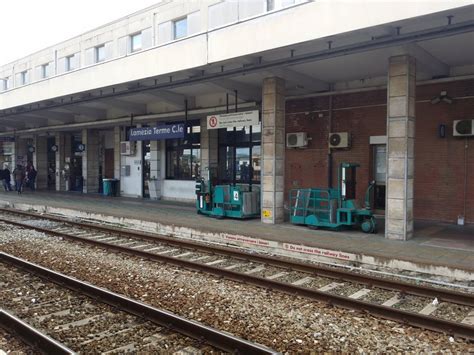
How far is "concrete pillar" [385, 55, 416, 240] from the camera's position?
10188mm

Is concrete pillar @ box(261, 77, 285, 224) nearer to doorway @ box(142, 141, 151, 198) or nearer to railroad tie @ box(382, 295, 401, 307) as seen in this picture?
railroad tie @ box(382, 295, 401, 307)

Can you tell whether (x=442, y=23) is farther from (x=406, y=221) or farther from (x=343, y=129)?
(x=343, y=129)

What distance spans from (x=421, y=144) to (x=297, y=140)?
437cm

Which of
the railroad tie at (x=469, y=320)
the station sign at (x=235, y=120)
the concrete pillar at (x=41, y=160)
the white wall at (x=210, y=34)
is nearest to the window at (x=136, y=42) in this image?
the white wall at (x=210, y=34)

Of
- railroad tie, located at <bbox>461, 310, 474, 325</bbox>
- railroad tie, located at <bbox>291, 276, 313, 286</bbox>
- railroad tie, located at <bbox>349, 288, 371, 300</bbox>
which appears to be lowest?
railroad tie, located at <bbox>461, 310, 474, 325</bbox>

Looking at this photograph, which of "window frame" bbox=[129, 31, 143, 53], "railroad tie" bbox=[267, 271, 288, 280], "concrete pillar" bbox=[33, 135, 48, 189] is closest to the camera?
"railroad tie" bbox=[267, 271, 288, 280]

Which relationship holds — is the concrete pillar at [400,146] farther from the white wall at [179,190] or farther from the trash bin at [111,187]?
the trash bin at [111,187]

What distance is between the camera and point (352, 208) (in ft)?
38.0

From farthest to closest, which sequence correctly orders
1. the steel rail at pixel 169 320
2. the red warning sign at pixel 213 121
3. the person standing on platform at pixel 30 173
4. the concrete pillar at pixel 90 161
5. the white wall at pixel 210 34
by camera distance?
the person standing on platform at pixel 30 173, the concrete pillar at pixel 90 161, the red warning sign at pixel 213 121, the white wall at pixel 210 34, the steel rail at pixel 169 320

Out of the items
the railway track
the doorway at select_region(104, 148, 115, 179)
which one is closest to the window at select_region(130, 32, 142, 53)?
the doorway at select_region(104, 148, 115, 179)

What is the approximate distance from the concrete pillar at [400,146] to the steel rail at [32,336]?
823cm

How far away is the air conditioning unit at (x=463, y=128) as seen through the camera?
11.9 metres

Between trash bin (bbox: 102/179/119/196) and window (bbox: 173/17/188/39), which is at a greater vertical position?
window (bbox: 173/17/188/39)

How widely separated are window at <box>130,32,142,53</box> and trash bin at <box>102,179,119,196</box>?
24.3 feet
